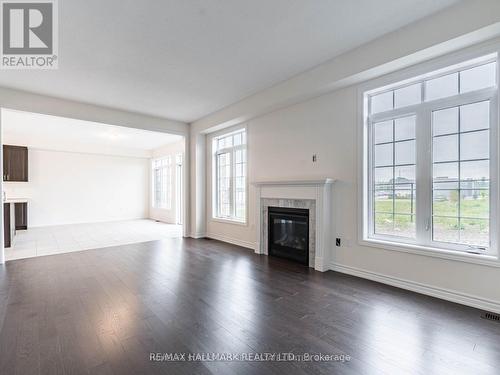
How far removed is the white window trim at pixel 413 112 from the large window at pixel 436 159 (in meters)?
→ 0.02

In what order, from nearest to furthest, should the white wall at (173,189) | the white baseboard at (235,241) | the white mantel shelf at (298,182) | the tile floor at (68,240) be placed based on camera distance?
the white mantel shelf at (298,182) → the tile floor at (68,240) → the white baseboard at (235,241) → the white wall at (173,189)

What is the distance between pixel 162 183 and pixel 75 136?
3.48 meters

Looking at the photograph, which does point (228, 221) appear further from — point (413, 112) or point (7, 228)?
point (7, 228)

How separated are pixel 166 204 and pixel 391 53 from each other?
9.19 m

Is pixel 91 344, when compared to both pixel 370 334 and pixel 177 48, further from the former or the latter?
pixel 177 48

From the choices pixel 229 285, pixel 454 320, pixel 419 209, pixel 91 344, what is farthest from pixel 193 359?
pixel 419 209

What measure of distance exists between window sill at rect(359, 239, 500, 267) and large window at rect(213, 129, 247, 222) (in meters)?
2.82

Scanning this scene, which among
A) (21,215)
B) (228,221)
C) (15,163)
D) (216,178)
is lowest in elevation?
(21,215)

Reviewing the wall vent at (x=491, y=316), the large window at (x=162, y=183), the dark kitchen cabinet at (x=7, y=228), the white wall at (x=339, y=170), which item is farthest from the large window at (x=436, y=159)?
the large window at (x=162, y=183)

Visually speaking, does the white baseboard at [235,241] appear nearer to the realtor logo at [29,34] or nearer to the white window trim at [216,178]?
the white window trim at [216,178]

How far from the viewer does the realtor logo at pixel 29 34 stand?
2406 millimetres

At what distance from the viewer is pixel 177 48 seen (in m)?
3.05

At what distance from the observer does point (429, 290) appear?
2840mm

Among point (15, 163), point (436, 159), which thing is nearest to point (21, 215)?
point (15, 163)
